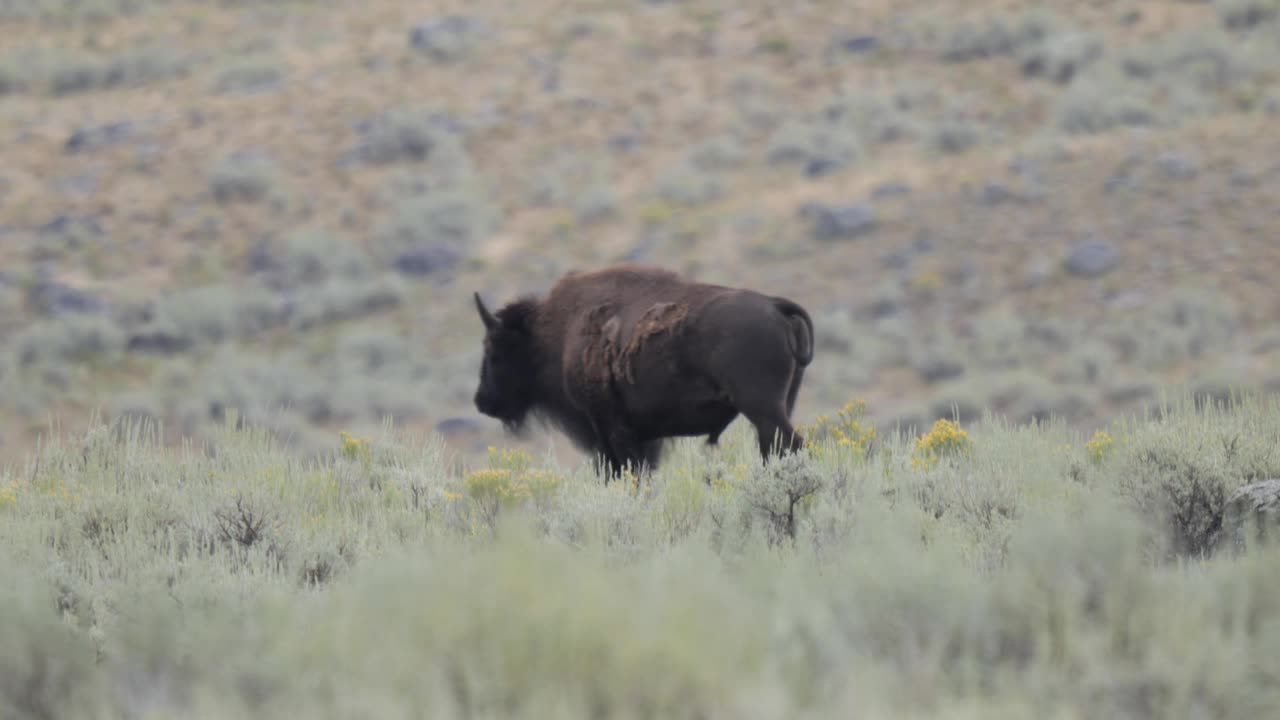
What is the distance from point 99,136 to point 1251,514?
33531mm

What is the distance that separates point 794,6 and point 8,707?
36687 millimetres

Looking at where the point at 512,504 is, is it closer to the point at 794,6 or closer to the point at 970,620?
the point at 970,620

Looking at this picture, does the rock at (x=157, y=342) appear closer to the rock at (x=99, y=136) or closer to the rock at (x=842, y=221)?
the rock at (x=99, y=136)

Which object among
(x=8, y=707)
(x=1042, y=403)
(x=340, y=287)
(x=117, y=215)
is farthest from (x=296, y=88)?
(x=8, y=707)

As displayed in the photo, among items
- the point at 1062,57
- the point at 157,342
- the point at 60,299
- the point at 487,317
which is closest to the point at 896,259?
the point at 1062,57

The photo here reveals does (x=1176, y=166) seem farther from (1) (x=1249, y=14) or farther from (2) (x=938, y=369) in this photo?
(1) (x=1249, y=14)

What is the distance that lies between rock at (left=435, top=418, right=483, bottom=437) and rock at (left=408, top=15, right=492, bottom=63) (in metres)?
16.0

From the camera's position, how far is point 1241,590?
16.9 ft

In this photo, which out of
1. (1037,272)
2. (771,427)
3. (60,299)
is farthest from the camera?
(60,299)

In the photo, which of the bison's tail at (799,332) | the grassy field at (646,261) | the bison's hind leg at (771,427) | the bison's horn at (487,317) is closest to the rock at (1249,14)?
the grassy field at (646,261)

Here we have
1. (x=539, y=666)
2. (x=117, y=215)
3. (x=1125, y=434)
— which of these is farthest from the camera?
(x=117, y=215)

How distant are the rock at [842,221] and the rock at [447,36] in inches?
518

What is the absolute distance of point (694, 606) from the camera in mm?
4816

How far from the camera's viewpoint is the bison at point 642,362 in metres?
8.35
